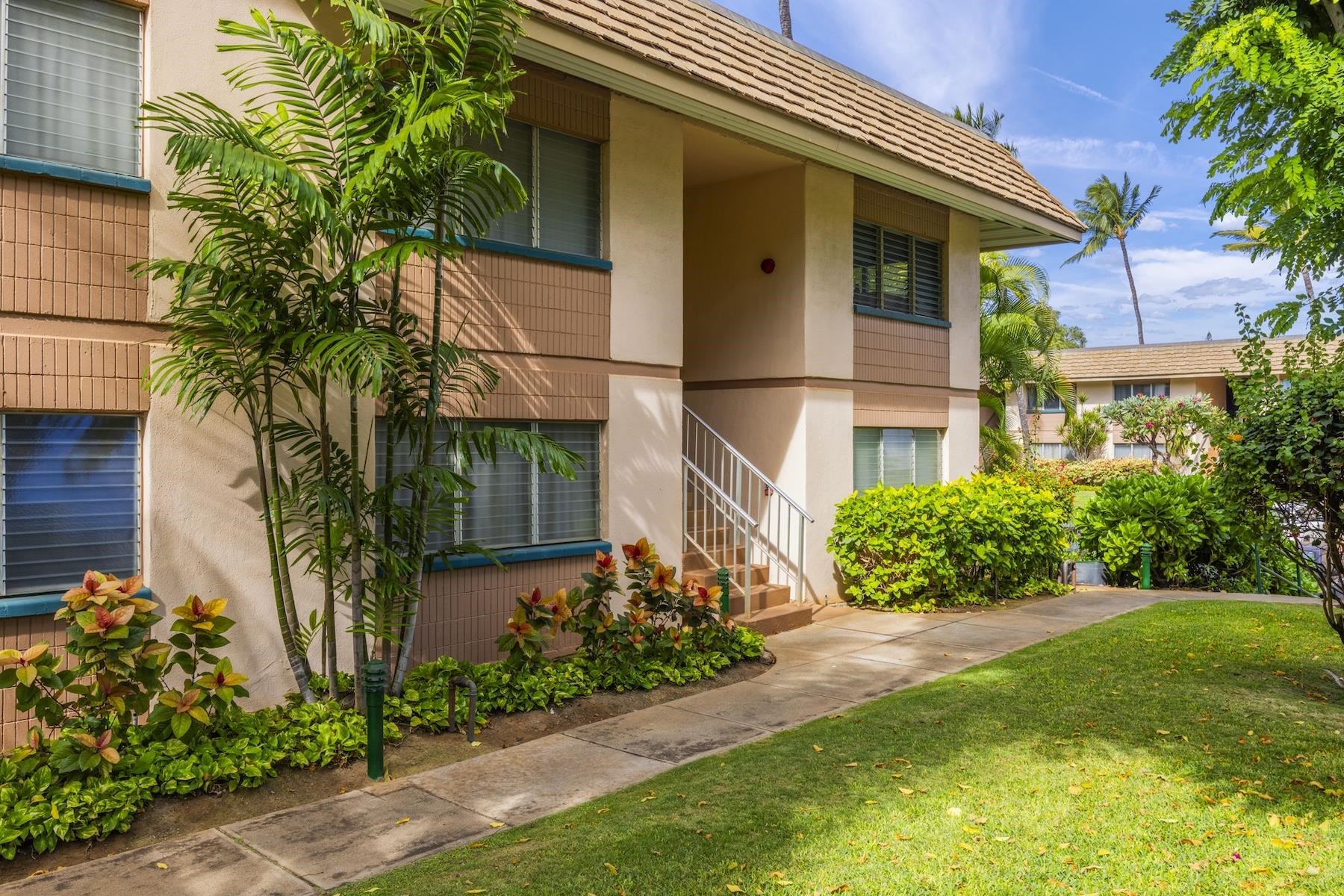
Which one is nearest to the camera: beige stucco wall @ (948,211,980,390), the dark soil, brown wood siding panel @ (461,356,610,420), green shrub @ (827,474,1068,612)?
the dark soil

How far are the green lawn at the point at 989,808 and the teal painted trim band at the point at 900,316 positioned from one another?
6.18m

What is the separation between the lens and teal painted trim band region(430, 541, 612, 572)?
8.23m

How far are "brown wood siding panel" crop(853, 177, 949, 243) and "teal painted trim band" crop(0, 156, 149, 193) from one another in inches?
346

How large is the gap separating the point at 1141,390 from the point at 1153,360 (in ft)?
4.50

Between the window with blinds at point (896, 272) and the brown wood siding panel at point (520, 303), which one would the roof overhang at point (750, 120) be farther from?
the brown wood siding panel at point (520, 303)

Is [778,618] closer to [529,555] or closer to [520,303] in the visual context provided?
[529,555]

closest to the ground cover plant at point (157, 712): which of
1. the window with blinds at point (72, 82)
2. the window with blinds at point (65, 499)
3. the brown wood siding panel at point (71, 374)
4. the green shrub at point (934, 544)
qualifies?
the window with blinds at point (65, 499)

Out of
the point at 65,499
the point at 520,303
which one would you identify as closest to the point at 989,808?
the point at 520,303

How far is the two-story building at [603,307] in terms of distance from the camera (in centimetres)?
620

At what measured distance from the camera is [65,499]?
20.5ft

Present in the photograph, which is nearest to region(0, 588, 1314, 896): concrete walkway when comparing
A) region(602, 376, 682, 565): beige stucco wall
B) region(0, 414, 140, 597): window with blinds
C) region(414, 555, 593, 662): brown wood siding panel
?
region(414, 555, 593, 662): brown wood siding panel

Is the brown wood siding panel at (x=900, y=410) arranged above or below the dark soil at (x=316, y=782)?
above

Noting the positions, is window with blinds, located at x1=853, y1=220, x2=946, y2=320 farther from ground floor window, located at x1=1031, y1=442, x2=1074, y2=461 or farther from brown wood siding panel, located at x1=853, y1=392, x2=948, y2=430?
ground floor window, located at x1=1031, y1=442, x2=1074, y2=461

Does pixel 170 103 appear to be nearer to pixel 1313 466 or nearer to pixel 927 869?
pixel 927 869
